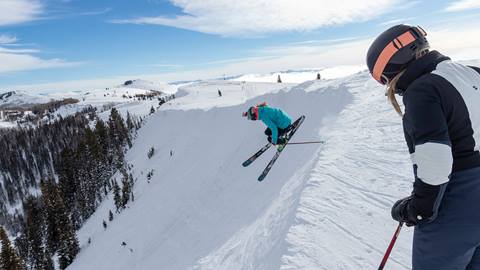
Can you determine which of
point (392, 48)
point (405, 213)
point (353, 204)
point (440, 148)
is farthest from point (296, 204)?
point (440, 148)

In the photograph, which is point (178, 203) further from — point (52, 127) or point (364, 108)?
point (52, 127)

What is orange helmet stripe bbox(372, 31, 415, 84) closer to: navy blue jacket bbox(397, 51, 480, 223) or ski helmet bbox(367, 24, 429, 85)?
ski helmet bbox(367, 24, 429, 85)

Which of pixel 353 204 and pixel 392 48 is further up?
pixel 392 48

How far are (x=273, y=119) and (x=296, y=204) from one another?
26.0 ft

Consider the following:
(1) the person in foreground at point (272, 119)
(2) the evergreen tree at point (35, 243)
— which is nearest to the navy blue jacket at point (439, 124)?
(1) the person in foreground at point (272, 119)

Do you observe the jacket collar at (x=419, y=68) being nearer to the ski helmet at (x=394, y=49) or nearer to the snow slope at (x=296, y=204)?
the ski helmet at (x=394, y=49)

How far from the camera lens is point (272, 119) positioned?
1627 centimetres

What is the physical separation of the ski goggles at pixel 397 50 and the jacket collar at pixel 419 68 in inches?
4.4

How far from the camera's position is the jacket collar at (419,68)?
112 inches

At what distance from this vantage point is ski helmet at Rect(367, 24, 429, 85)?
3.02m

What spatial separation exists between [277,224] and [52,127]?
185868 millimetres

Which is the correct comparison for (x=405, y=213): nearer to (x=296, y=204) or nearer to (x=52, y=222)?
(x=296, y=204)

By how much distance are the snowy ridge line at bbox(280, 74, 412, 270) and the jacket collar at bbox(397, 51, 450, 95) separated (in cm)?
406

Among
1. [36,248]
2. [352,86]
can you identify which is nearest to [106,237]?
[36,248]
